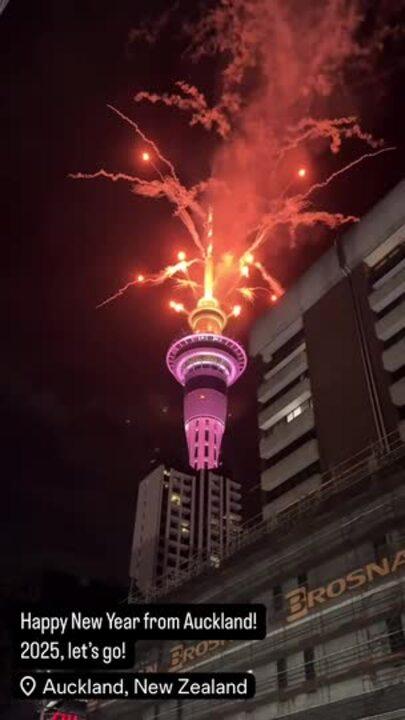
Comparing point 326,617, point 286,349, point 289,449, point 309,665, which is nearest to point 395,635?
point 326,617

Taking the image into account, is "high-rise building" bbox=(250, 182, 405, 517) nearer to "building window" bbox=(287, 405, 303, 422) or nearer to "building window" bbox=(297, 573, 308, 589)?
"building window" bbox=(287, 405, 303, 422)

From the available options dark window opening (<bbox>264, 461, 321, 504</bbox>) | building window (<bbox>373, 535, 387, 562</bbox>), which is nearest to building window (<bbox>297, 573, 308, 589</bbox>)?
building window (<bbox>373, 535, 387, 562</bbox>)

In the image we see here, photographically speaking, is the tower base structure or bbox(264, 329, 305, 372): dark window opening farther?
the tower base structure

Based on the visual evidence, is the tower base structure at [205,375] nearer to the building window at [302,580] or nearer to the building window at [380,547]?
the building window at [302,580]

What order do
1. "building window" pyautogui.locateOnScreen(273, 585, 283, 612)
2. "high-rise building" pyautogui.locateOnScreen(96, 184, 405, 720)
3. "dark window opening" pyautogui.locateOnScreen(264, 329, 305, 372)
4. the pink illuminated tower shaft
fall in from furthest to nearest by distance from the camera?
the pink illuminated tower shaft, "dark window opening" pyautogui.locateOnScreen(264, 329, 305, 372), "building window" pyautogui.locateOnScreen(273, 585, 283, 612), "high-rise building" pyautogui.locateOnScreen(96, 184, 405, 720)

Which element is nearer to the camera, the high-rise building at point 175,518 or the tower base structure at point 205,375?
the tower base structure at point 205,375

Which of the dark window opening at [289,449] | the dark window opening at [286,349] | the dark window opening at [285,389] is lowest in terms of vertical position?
the dark window opening at [289,449]

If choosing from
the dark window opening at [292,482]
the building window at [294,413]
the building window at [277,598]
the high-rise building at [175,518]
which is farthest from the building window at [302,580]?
the high-rise building at [175,518]

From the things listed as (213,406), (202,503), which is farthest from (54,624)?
(202,503)
